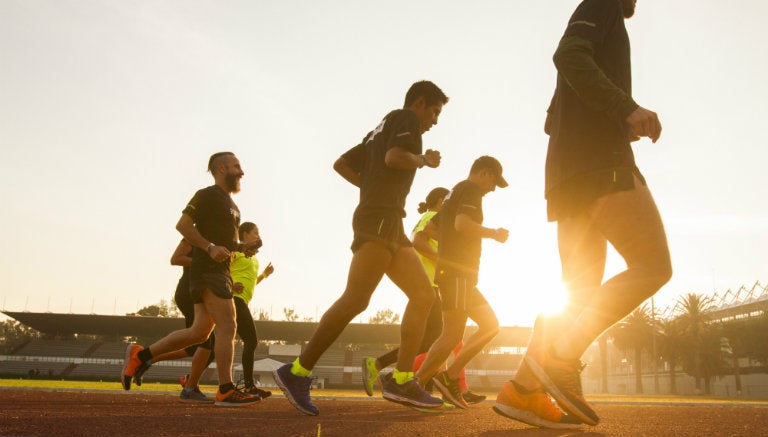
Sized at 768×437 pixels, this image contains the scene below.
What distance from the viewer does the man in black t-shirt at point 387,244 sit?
3.83 metres

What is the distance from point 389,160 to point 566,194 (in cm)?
126

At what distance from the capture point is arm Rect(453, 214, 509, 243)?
4855 mm

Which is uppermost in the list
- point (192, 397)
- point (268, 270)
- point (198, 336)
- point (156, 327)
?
point (268, 270)

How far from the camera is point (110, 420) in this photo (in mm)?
3264

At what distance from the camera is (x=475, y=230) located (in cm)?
507

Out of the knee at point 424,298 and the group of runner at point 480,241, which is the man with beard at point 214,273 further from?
the knee at point 424,298

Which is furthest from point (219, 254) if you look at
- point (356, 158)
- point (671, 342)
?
point (671, 342)

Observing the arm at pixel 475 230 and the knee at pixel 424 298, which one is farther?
the arm at pixel 475 230

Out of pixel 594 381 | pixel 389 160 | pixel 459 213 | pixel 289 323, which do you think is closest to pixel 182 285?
pixel 459 213

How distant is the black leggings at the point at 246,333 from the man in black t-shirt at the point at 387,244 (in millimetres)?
2842

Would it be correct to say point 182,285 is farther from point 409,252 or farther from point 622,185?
point 622,185

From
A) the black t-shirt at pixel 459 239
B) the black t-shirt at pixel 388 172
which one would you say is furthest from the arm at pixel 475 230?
the black t-shirt at pixel 388 172

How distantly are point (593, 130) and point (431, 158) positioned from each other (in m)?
1.18

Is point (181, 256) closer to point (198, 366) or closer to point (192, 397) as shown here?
point (198, 366)
